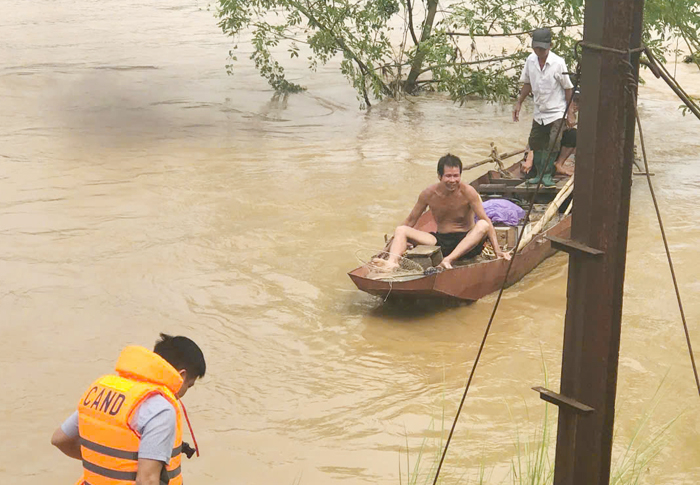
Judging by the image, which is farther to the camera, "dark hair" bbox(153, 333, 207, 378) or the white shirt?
the white shirt

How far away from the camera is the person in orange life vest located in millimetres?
3170

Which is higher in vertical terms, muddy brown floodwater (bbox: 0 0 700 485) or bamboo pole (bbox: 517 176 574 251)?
bamboo pole (bbox: 517 176 574 251)

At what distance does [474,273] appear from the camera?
762 cm

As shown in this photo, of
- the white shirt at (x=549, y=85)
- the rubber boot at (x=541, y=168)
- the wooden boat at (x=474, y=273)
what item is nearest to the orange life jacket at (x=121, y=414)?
the wooden boat at (x=474, y=273)

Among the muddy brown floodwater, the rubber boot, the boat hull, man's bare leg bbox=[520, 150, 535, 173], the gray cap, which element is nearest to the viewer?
the muddy brown floodwater

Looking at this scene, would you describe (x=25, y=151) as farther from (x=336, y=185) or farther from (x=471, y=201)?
(x=471, y=201)

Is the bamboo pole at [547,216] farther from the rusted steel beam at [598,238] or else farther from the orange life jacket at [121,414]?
the orange life jacket at [121,414]

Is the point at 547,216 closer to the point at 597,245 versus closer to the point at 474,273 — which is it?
the point at 474,273

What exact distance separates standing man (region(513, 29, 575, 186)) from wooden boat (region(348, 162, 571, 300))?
554 millimetres

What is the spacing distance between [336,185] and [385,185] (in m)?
0.62

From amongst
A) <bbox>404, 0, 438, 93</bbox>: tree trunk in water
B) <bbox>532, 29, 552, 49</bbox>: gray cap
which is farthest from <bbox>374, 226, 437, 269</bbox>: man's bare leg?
<bbox>404, 0, 438, 93</bbox>: tree trunk in water

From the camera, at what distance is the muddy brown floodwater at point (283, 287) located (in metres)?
6.12

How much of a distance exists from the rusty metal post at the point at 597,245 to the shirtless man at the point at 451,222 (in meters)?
4.19

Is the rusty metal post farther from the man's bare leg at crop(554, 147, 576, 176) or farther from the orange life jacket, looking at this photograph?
the man's bare leg at crop(554, 147, 576, 176)
